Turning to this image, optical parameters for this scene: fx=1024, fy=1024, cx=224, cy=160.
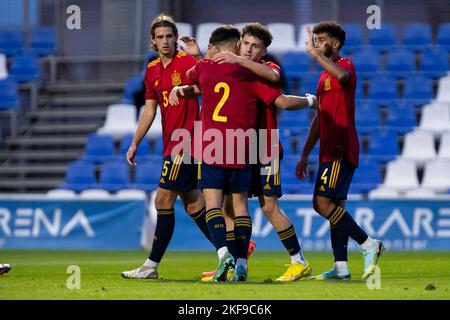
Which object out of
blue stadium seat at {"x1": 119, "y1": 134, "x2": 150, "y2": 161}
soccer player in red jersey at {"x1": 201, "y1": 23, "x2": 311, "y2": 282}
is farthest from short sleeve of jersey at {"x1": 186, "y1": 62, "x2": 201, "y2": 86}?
blue stadium seat at {"x1": 119, "y1": 134, "x2": 150, "y2": 161}

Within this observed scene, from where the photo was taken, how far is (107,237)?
16.9 m

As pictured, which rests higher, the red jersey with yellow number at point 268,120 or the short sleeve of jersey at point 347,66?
the short sleeve of jersey at point 347,66

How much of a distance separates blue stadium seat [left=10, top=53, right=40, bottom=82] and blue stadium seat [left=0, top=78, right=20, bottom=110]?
86 centimetres

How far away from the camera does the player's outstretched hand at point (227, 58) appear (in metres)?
8.25

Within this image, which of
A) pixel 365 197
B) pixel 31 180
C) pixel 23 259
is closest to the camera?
pixel 23 259

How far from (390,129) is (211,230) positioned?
10.9 meters

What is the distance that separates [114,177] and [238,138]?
1089cm

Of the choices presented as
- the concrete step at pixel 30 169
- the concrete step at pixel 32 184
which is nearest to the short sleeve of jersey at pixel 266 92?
the concrete step at pixel 32 184

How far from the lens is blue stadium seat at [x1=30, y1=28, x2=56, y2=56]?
2259 cm

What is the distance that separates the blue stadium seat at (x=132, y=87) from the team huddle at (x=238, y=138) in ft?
36.6

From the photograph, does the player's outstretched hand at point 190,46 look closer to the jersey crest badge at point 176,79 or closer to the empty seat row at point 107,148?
the jersey crest badge at point 176,79

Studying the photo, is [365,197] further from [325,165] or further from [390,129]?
[325,165]

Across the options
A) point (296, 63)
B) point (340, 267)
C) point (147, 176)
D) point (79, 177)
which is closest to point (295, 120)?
point (296, 63)
